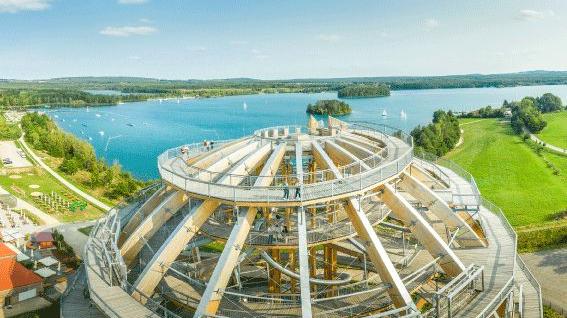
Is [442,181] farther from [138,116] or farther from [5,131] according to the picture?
[138,116]

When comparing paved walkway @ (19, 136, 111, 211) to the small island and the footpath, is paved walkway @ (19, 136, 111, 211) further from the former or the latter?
the small island

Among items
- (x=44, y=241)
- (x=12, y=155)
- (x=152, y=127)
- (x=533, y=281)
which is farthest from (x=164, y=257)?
(x=152, y=127)

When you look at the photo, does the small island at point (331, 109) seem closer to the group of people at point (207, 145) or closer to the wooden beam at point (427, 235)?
the group of people at point (207, 145)

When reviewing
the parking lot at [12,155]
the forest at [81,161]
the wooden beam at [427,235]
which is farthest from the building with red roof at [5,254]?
the parking lot at [12,155]

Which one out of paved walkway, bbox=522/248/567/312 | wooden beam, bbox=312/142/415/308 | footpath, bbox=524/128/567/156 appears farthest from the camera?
footpath, bbox=524/128/567/156

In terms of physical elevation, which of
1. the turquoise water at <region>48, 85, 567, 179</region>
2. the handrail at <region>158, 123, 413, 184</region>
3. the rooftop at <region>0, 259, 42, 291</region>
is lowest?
the turquoise water at <region>48, 85, 567, 179</region>

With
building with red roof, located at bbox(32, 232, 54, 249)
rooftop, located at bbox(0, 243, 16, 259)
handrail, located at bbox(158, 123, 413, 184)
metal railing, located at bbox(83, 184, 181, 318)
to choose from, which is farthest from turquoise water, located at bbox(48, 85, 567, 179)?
metal railing, located at bbox(83, 184, 181, 318)

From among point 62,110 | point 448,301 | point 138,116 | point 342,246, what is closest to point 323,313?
point 448,301
